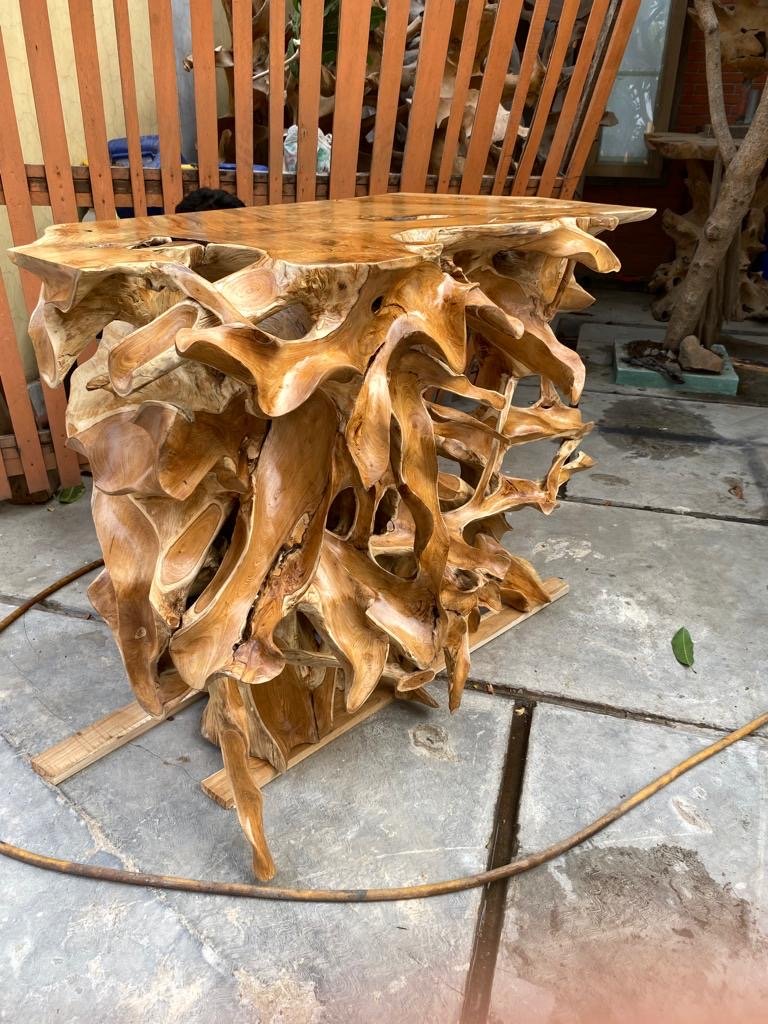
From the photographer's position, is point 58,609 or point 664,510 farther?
point 664,510

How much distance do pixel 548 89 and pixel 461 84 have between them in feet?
1.15

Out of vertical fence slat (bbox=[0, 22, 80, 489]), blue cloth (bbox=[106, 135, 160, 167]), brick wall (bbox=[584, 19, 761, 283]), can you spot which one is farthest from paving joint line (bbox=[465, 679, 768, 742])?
brick wall (bbox=[584, 19, 761, 283])

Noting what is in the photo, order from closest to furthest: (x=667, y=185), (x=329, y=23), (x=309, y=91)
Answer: (x=309, y=91), (x=329, y=23), (x=667, y=185)

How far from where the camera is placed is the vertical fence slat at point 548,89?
250 cm

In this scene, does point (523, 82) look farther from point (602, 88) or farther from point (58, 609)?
point (58, 609)

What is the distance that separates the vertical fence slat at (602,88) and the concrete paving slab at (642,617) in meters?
1.29

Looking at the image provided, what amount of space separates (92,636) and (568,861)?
4.29 feet

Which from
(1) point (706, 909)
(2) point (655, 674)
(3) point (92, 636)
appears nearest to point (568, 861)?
(1) point (706, 909)

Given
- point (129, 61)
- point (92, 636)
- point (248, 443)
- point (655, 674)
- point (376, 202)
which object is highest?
point (129, 61)

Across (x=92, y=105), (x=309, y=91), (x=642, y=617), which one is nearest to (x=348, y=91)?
(x=309, y=91)

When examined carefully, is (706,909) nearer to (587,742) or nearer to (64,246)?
(587,742)

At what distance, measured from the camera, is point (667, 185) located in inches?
241

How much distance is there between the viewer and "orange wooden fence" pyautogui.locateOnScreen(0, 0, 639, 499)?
2213 mm

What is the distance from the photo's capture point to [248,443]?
1365 millimetres
